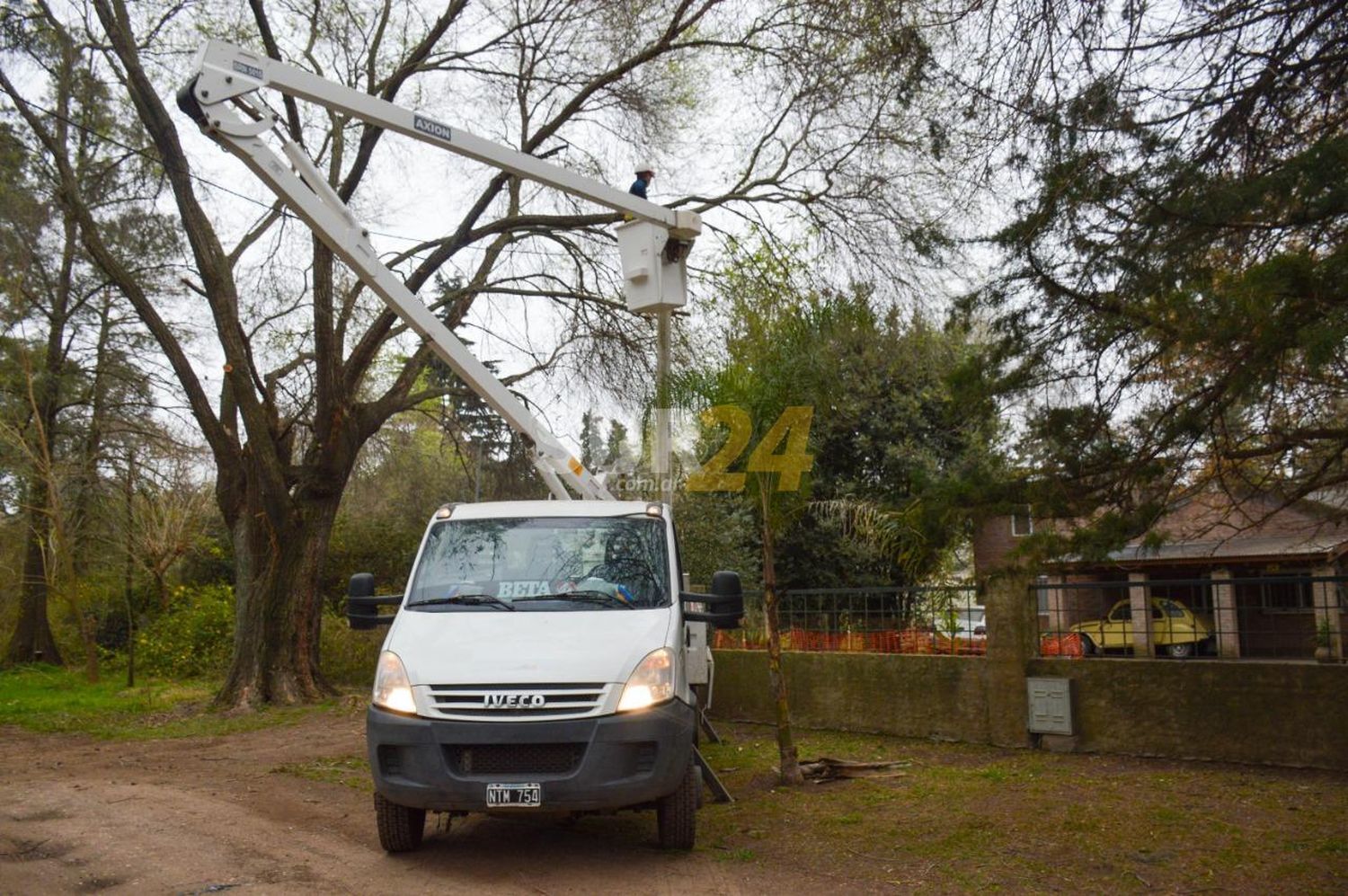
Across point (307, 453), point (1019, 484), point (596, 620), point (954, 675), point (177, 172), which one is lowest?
point (954, 675)

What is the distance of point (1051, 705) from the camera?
10.7 meters

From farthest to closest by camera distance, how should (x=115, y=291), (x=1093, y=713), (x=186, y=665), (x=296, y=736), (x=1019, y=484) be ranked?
(x=115, y=291) < (x=186, y=665) < (x=296, y=736) < (x=1093, y=713) < (x=1019, y=484)

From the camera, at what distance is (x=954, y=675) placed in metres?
11.5

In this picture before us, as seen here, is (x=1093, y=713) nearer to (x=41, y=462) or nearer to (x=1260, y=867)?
(x=1260, y=867)

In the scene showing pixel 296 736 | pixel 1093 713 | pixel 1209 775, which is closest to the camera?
pixel 1209 775

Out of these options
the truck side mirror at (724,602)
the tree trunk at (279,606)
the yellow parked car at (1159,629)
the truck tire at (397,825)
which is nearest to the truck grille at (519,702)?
the truck tire at (397,825)

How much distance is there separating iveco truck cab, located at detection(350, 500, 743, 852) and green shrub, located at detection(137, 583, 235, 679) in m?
15.8

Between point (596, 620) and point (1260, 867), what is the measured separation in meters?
4.27

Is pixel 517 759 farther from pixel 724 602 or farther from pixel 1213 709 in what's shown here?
pixel 1213 709

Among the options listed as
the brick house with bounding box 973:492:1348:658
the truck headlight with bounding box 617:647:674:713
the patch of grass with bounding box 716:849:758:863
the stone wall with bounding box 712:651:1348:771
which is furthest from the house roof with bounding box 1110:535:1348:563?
the truck headlight with bounding box 617:647:674:713

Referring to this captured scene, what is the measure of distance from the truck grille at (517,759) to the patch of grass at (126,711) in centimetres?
858

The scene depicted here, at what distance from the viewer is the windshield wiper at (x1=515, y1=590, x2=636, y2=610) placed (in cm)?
734

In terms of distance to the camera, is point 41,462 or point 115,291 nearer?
point 41,462

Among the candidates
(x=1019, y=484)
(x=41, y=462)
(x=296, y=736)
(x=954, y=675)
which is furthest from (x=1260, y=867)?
(x=41, y=462)
